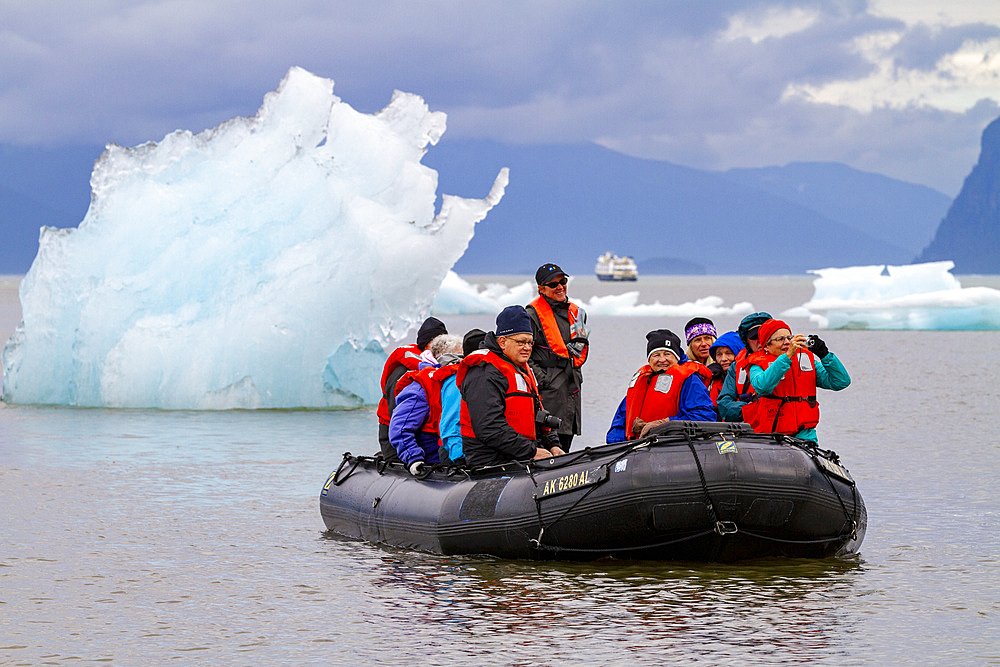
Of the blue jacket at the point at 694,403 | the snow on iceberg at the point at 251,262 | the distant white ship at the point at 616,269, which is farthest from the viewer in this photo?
the distant white ship at the point at 616,269

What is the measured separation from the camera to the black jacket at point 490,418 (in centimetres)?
770

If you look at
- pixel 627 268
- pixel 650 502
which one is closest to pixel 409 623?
pixel 650 502

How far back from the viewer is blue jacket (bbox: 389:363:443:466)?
827 cm

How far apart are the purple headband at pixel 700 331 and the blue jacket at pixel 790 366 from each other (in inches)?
44.4

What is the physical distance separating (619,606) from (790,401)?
1.88 meters

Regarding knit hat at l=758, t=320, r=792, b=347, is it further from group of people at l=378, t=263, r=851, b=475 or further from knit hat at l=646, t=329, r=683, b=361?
knit hat at l=646, t=329, r=683, b=361

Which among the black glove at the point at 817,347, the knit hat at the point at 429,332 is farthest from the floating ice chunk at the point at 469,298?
the black glove at the point at 817,347

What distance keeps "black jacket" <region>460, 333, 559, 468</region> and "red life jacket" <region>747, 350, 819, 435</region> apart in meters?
1.39

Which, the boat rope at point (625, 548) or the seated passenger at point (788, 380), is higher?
the seated passenger at point (788, 380)

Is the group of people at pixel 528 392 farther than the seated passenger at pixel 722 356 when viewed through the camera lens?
No

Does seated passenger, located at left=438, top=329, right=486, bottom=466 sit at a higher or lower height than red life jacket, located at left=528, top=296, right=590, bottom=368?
lower

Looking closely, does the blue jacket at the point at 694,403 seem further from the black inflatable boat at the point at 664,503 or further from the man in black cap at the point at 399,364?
the man in black cap at the point at 399,364

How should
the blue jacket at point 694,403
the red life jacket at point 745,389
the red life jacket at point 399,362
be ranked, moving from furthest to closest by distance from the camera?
1. the red life jacket at point 399,362
2. the red life jacket at point 745,389
3. the blue jacket at point 694,403

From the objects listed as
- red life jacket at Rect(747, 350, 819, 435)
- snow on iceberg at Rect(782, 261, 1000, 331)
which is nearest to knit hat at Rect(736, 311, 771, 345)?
red life jacket at Rect(747, 350, 819, 435)
